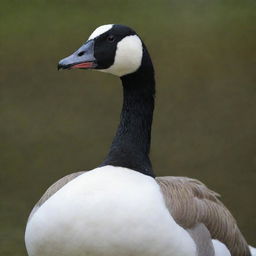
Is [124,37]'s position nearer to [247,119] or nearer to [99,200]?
[99,200]

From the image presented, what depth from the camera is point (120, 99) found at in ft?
24.5

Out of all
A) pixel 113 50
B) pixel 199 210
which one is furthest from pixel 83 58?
pixel 199 210

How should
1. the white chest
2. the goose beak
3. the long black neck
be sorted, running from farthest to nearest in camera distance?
the long black neck → the goose beak → the white chest

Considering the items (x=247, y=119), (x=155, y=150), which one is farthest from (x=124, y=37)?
(x=247, y=119)

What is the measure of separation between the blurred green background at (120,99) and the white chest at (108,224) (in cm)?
114

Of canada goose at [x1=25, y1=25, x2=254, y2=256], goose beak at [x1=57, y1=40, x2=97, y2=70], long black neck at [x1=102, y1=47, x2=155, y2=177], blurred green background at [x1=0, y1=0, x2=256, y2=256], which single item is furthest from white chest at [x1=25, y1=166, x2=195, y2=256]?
blurred green background at [x1=0, y1=0, x2=256, y2=256]

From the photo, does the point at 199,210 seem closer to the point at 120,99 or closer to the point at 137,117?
the point at 137,117

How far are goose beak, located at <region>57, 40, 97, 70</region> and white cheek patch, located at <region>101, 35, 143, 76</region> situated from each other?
104 mm

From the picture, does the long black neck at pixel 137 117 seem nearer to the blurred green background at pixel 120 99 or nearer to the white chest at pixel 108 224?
the white chest at pixel 108 224

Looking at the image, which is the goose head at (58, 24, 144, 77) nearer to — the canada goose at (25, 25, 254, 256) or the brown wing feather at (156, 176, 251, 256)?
the canada goose at (25, 25, 254, 256)

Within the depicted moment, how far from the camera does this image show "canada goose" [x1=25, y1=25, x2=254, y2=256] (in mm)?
3789

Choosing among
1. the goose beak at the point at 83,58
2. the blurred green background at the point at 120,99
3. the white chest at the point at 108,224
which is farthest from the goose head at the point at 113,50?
the blurred green background at the point at 120,99

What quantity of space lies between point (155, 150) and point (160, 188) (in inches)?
101

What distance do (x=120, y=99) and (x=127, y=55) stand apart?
3.34 metres
